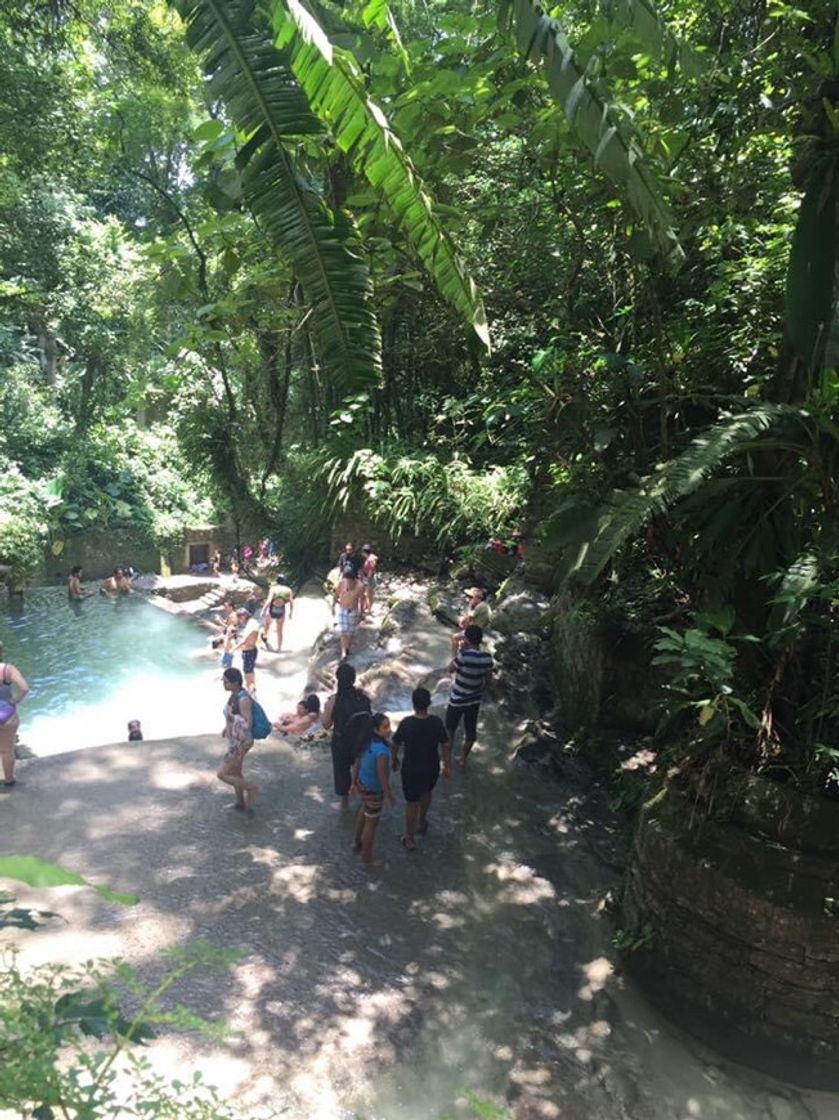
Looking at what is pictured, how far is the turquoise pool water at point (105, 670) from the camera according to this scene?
11008mm

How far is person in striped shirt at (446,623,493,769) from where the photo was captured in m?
6.84

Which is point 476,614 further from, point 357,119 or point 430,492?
point 357,119

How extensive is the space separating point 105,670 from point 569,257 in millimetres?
10649

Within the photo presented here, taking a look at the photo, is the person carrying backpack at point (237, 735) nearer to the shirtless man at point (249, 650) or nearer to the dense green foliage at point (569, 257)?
the dense green foliage at point (569, 257)

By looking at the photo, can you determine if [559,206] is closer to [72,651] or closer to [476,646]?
[476,646]

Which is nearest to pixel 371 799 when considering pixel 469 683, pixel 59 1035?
pixel 469 683

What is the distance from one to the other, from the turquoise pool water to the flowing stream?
12.6 feet

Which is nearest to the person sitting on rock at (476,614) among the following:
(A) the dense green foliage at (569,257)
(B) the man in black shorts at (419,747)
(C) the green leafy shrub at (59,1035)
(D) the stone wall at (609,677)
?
(D) the stone wall at (609,677)

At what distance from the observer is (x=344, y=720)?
250 inches

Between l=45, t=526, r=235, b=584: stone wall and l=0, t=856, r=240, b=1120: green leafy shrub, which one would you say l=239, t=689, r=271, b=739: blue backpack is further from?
l=45, t=526, r=235, b=584: stone wall

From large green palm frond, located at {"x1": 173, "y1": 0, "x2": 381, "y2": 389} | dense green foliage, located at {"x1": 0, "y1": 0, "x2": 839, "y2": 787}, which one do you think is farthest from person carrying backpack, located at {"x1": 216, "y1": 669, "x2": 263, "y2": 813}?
large green palm frond, located at {"x1": 173, "y1": 0, "x2": 381, "y2": 389}

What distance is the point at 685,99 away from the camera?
218 inches

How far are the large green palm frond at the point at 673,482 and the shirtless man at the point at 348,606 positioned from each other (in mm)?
5531

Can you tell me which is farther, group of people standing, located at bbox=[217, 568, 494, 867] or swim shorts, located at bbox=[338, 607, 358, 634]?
swim shorts, located at bbox=[338, 607, 358, 634]
